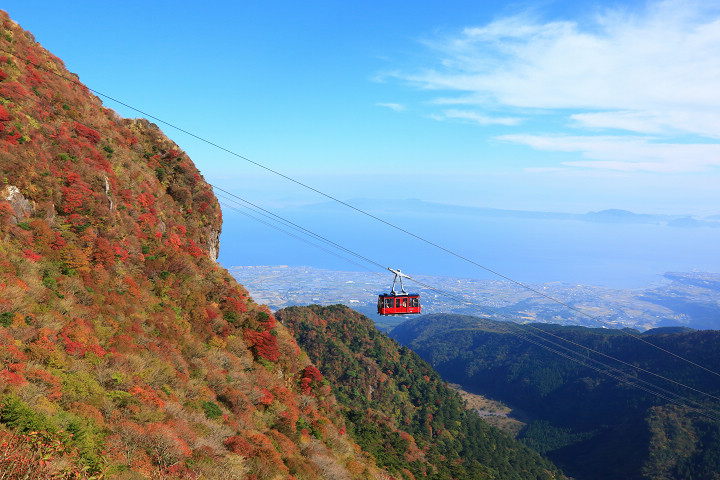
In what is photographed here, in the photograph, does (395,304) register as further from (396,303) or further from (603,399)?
(603,399)

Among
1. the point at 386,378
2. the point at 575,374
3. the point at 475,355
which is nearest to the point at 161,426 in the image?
the point at 386,378

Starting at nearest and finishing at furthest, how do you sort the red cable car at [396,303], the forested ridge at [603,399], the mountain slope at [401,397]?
the red cable car at [396,303] → the mountain slope at [401,397] → the forested ridge at [603,399]

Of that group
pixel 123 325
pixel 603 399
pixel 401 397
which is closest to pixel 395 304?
pixel 123 325

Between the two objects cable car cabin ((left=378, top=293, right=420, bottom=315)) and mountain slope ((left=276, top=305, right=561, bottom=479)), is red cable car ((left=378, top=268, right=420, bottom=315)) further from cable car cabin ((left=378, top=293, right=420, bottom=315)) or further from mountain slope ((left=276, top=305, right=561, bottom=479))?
mountain slope ((left=276, top=305, right=561, bottom=479))

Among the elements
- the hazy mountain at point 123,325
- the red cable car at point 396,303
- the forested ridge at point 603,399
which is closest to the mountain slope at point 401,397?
the forested ridge at point 603,399

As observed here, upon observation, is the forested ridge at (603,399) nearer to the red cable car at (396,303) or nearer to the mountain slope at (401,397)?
the mountain slope at (401,397)

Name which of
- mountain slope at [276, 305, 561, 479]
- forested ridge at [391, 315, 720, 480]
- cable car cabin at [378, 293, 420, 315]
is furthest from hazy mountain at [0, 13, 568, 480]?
forested ridge at [391, 315, 720, 480]

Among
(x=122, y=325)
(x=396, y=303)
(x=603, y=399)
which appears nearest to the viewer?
(x=122, y=325)
